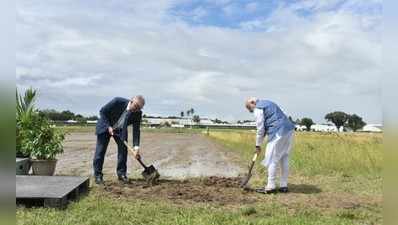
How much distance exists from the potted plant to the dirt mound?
6.55 ft

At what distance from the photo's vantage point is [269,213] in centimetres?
681

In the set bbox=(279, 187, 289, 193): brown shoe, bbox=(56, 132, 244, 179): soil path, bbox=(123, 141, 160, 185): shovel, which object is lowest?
bbox=(56, 132, 244, 179): soil path

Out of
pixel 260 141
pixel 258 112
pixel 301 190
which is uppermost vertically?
pixel 258 112

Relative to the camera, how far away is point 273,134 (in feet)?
29.9

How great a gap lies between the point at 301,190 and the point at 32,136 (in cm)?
613

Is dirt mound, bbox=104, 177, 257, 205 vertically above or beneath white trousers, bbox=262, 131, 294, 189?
beneath

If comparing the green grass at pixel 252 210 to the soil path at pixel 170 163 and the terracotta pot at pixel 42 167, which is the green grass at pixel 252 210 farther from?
the soil path at pixel 170 163

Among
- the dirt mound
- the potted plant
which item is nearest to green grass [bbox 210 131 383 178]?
the dirt mound

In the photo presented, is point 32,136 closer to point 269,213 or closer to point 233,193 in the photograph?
point 233,193

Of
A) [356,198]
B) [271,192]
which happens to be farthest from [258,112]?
[356,198]

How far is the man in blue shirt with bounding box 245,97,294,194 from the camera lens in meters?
9.06

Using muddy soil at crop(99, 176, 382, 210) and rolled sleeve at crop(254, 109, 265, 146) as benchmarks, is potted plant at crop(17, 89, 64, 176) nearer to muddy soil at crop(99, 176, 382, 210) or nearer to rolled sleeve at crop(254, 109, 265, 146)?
muddy soil at crop(99, 176, 382, 210)

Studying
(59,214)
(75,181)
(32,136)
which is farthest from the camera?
(32,136)

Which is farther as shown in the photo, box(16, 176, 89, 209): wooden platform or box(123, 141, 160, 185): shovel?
box(123, 141, 160, 185): shovel
